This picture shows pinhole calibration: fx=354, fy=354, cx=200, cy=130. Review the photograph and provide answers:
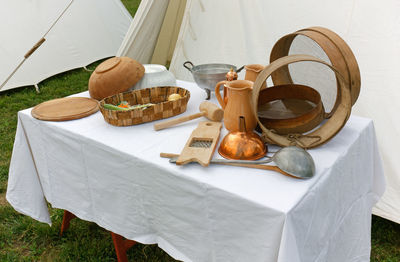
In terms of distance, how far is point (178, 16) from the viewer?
315 cm

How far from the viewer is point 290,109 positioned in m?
1.13

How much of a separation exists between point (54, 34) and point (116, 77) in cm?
299

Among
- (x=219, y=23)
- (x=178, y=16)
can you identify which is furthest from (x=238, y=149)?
(x=178, y=16)

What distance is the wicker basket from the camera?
119 cm

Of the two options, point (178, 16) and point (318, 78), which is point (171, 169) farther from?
point (178, 16)

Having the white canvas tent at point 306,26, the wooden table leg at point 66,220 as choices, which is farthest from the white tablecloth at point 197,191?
the white canvas tent at point 306,26

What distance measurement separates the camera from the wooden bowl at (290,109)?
1.04m

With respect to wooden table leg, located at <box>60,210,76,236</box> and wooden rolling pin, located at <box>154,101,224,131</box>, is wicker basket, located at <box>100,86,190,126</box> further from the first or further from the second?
wooden table leg, located at <box>60,210,76,236</box>

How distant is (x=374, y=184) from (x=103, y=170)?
0.94 meters

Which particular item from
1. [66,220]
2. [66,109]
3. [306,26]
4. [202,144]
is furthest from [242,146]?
[306,26]

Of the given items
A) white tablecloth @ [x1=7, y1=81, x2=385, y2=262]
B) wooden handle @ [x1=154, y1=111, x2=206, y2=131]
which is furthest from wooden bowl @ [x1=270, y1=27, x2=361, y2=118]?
wooden handle @ [x1=154, y1=111, x2=206, y2=131]

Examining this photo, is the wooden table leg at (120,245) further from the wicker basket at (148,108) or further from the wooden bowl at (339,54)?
the wooden bowl at (339,54)

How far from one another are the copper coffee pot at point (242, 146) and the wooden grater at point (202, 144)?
0.04 meters

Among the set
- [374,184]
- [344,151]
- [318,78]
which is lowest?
[374,184]
